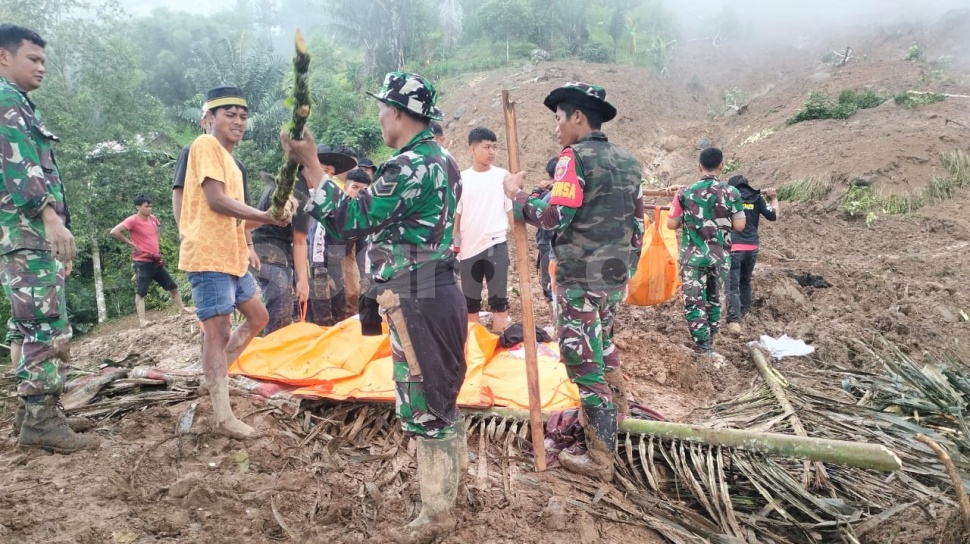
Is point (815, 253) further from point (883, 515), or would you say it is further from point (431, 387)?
point (431, 387)

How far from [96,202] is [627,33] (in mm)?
33821

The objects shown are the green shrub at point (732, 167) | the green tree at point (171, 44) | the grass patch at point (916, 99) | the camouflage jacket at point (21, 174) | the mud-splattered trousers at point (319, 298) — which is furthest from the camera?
the green tree at point (171, 44)

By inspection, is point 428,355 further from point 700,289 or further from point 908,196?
point 908,196

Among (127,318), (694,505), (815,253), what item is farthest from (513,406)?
(127,318)

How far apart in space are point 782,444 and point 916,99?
16575 millimetres

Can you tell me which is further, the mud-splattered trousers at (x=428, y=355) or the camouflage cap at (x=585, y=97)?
the camouflage cap at (x=585, y=97)

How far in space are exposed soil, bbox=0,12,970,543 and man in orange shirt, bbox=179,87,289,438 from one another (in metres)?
0.40

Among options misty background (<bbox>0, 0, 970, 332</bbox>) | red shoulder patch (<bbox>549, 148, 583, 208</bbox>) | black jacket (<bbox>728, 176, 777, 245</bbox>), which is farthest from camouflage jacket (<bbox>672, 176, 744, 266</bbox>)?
misty background (<bbox>0, 0, 970, 332</bbox>)

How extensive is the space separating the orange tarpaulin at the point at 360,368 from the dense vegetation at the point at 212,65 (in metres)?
13.0

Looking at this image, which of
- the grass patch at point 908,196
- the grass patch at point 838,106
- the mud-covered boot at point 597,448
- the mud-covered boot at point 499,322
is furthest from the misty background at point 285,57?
the grass patch at point 908,196

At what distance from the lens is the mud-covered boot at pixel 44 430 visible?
2.86 meters

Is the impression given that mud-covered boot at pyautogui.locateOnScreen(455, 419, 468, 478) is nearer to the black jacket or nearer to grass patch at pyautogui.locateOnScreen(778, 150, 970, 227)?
the black jacket

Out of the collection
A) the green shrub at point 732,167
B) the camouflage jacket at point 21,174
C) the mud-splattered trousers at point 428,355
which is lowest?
the mud-splattered trousers at point 428,355

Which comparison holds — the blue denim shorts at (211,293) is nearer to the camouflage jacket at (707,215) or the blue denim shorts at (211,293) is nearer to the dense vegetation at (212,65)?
the camouflage jacket at (707,215)
